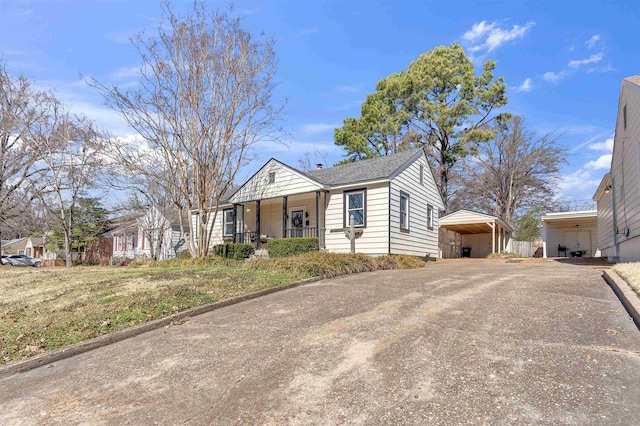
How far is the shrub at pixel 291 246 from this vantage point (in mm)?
14246

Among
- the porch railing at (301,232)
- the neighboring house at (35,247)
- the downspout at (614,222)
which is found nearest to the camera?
the downspout at (614,222)

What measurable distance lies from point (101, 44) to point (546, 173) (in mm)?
31698

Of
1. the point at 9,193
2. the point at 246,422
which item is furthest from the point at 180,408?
the point at 9,193

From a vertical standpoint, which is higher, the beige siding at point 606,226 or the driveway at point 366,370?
the beige siding at point 606,226

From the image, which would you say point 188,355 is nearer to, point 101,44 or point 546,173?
point 101,44

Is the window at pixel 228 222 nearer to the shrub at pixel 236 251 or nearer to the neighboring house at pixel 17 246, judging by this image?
the shrub at pixel 236 251

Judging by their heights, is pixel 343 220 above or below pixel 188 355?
above

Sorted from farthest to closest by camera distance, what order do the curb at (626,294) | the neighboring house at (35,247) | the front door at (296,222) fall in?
the neighboring house at (35,247) → the front door at (296,222) → the curb at (626,294)

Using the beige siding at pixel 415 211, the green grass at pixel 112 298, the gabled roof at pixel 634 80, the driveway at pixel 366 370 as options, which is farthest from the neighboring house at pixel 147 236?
the gabled roof at pixel 634 80

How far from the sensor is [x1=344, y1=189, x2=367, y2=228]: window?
14.3 metres

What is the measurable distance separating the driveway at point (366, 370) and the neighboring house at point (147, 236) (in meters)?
22.0

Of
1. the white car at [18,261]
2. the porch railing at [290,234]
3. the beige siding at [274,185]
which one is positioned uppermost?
the beige siding at [274,185]

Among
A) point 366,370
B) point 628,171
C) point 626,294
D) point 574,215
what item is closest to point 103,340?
point 366,370

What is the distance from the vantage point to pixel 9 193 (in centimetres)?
1914
